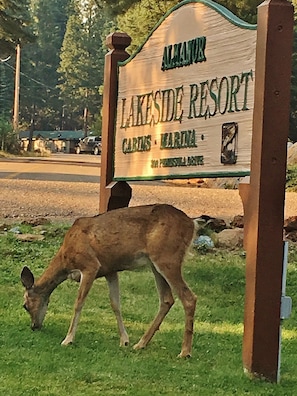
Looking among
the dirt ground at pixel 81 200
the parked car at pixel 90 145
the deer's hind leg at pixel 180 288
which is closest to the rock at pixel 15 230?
the dirt ground at pixel 81 200

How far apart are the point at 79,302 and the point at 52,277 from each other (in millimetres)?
504

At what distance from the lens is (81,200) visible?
1739cm

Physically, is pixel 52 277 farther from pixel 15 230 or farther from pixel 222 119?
pixel 15 230

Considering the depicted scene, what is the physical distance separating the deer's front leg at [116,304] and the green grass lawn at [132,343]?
83 millimetres

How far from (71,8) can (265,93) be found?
99.8m

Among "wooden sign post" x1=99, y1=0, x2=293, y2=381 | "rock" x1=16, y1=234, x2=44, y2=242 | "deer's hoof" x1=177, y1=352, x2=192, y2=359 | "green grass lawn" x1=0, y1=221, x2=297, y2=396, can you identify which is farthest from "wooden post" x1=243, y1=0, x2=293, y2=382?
"rock" x1=16, y1=234, x2=44, y2=242

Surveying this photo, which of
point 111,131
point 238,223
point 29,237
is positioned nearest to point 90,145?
point 238,223

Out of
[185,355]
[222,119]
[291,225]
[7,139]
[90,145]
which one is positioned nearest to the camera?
[185,355]

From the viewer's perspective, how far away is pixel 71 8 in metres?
102

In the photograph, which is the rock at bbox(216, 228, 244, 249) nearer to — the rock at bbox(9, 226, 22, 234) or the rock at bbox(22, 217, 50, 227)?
the rock at bbox(9, 226, 22, 234)

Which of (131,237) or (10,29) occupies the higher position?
(10,29)

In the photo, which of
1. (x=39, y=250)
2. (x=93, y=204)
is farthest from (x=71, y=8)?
(x=39, y=250)

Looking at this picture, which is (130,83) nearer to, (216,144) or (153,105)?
(153,105)

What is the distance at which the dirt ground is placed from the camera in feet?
49.1
